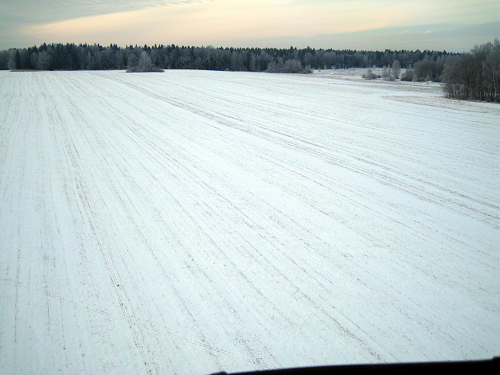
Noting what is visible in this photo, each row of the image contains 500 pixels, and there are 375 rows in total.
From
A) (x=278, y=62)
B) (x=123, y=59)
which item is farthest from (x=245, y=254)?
(x=123, y=59)

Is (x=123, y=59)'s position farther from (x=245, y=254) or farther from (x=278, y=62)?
(x=245, y=254)

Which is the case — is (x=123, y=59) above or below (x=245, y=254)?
above

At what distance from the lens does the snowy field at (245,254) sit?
150 inches

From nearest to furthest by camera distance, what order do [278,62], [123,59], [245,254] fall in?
[245,254]
[278,62]
[123,59]

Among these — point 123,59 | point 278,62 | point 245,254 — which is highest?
point 123,59

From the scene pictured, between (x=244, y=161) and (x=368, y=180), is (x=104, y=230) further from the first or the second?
(x=368, y=180)

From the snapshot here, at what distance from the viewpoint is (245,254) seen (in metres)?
5.59

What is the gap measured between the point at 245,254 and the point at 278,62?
87.2 meters

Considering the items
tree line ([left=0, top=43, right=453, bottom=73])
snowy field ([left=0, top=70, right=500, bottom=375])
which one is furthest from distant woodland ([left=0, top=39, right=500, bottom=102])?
snowy field ([left=0, top=70, right=500, bottom=375])

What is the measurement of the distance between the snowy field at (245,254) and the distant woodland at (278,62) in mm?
14119

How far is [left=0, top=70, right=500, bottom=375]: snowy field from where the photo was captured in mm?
3818

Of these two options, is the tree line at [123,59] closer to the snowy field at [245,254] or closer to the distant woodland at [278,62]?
the distant woodland at [278,62]

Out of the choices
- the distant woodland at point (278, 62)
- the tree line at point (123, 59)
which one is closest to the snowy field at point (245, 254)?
the distant woodland at point (278, 62)

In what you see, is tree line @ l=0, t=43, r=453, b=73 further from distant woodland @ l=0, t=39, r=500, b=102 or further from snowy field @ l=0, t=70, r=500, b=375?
snowy field @ l=0, t=70, r=500, b=375
